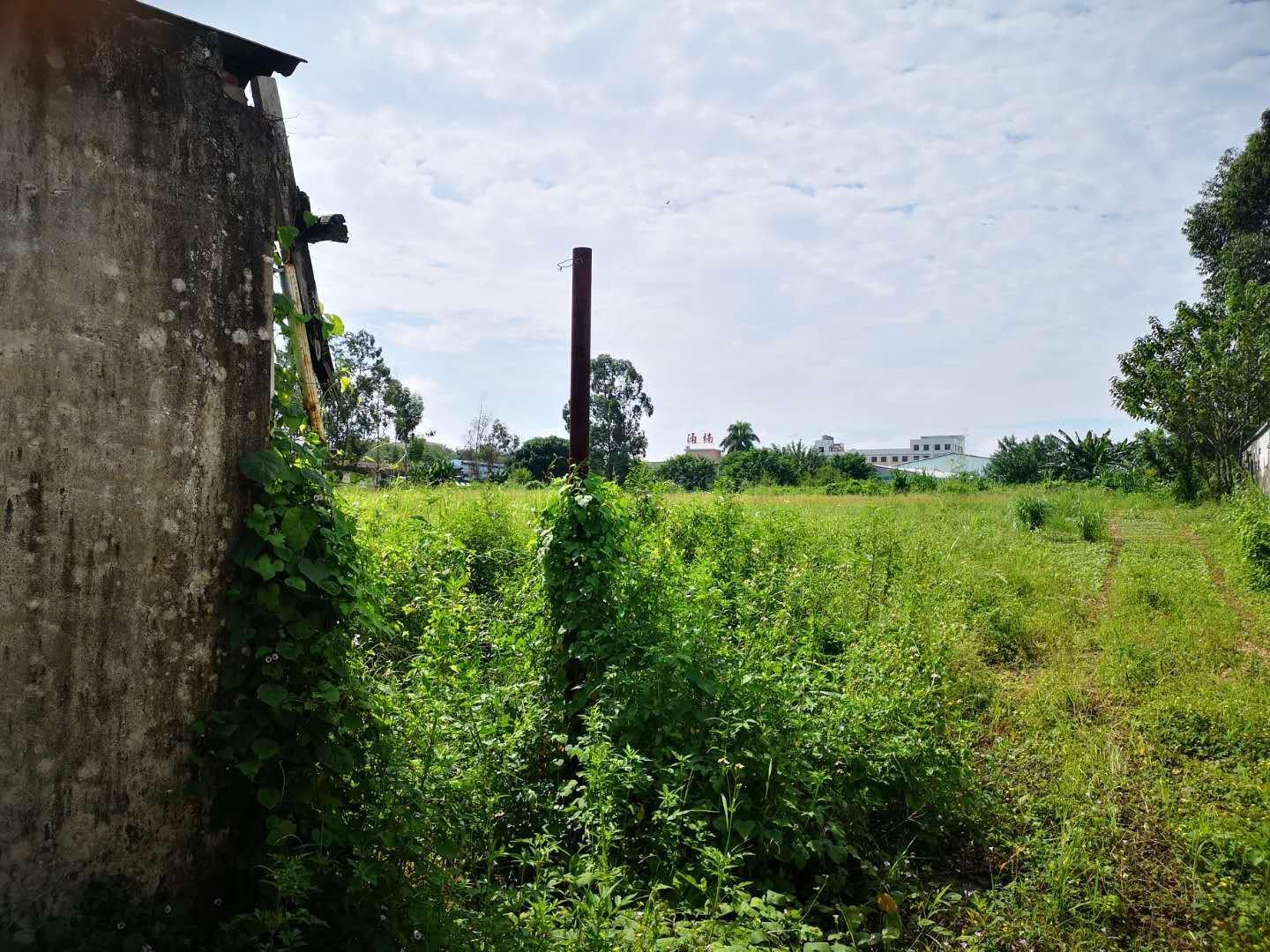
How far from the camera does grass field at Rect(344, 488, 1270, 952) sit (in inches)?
126

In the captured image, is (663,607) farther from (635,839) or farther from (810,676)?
(635,839)

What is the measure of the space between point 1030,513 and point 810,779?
42.2ft

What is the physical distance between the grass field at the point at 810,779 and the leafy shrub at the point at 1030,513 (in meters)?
8.06

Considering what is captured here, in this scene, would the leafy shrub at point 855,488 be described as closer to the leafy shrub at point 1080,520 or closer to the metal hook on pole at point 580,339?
the leafy shrub at point 1080,520

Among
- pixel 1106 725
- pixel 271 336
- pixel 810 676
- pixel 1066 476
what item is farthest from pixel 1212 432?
pixel 271 336

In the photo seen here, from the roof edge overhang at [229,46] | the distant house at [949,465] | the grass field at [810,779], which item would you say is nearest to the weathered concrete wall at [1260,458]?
the grass field at [810,779]

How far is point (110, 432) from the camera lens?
2.70 m

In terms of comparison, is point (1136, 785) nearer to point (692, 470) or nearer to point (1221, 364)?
point (1221, 364)

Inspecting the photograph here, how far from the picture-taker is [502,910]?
296cm

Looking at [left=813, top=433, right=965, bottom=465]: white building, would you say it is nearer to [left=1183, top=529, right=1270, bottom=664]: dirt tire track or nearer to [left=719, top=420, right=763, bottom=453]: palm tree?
[left=719, top=420, right=763, bottom=453]: palm tree

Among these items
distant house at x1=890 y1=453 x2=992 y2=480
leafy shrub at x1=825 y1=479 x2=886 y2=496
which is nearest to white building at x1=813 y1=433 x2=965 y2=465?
distant house at x1=890 y1=453 x2=992 y2=480

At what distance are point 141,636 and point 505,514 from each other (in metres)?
7.00

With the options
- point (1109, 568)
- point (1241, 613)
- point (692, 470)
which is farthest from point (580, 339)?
point (692, 470)

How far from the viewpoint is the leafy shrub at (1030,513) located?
14422 millimetres
